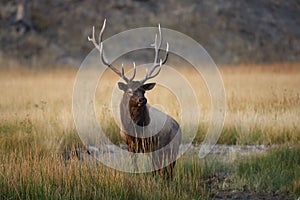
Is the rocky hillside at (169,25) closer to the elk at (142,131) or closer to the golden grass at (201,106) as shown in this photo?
the golden grass at (201,106)

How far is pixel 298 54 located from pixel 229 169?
65.0ft

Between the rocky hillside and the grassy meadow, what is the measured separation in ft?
25.6

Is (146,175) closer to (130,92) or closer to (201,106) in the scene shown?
(130,92)

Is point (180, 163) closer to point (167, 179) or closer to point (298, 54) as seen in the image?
point (167, 179)

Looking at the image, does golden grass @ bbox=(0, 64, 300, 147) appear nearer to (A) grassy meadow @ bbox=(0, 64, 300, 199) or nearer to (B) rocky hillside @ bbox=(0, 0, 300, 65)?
(A) grassy meadow @ bbox=(0, 64, 300, 199)

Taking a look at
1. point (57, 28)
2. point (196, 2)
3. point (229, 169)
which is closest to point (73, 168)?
point (229, 169)

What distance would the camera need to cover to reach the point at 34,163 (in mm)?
5953

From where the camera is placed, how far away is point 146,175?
21.7 ft

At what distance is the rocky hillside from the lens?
2336cm

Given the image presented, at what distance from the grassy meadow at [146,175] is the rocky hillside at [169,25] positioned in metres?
7.79

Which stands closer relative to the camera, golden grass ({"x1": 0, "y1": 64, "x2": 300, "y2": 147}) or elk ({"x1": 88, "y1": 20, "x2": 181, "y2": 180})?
elk ({"x1": 88, "y1": 20, "x2": 181, "y2": 180})

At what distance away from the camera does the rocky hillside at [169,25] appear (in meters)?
23.4

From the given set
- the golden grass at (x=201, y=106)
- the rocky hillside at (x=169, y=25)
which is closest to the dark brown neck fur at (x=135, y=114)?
the golden grass at (x=201, y=106)

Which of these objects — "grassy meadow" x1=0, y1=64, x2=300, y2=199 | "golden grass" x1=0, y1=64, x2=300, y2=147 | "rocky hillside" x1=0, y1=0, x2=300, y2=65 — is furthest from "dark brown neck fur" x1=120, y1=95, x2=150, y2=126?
"rocky hillside" x1=0, y1=0, x2=300, y2=65
